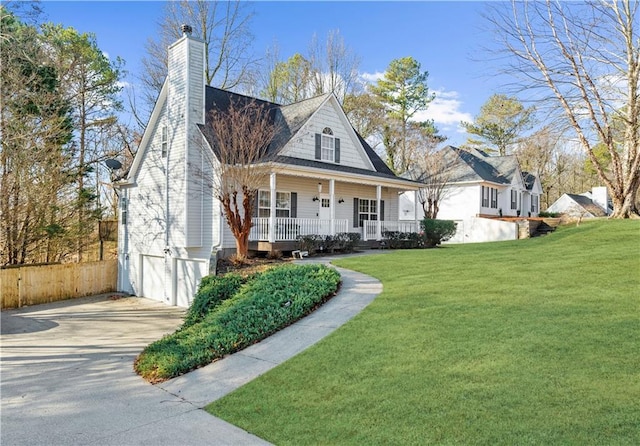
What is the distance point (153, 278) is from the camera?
688 inches

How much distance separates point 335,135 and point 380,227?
4593 mm

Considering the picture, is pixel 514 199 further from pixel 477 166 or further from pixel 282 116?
pixel 282 116

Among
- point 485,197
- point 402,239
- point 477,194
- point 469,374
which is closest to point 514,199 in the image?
point 485,197

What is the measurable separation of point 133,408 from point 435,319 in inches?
167

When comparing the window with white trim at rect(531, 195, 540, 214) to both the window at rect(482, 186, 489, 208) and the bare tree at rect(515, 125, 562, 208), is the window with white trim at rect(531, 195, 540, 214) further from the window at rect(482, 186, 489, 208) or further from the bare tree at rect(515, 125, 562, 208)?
the window at rect(482, 186, 489, 208)

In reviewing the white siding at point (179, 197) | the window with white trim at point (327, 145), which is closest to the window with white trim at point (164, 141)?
the white siding at point (179, 197)

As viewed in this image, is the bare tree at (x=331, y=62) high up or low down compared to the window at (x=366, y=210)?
up

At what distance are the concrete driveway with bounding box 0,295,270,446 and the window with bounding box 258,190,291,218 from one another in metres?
6.03

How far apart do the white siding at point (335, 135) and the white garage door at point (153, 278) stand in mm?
6984

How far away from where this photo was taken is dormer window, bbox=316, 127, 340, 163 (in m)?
17.9

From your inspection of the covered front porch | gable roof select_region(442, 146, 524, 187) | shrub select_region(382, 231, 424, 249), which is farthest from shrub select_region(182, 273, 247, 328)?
gable roof select_region(442, 146, 524, 187)

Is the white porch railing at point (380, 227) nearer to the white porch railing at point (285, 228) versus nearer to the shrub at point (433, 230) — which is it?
the shrub at point (433, 230)

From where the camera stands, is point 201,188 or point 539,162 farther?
point 539,162

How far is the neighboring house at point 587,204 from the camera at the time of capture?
4204 cm
